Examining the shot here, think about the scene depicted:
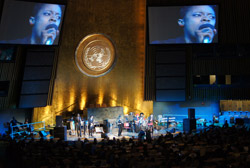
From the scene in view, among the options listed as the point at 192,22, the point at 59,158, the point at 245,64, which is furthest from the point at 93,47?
the point at 59,158

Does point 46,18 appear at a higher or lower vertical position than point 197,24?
lower

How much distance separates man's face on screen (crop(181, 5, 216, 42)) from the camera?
23.2 metres

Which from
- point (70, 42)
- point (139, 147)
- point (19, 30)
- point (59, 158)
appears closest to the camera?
point (59, 158)

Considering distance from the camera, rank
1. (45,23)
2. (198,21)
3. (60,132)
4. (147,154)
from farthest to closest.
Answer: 1. (198,21)
2. (45,23)
3. (60,132)
4. (147,154)

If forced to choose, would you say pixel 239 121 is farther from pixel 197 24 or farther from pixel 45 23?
pixel 45 23

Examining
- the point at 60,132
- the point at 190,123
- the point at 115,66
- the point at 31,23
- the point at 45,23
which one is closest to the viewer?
the point at 60,132

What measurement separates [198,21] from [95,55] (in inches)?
325

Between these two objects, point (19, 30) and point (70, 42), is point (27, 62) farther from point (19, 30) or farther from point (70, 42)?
point (70, 42)

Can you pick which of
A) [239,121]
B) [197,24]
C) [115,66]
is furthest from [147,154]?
[197,24]

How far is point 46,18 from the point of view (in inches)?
830

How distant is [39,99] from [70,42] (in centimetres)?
478

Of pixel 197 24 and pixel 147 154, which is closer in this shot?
pixel 147 154

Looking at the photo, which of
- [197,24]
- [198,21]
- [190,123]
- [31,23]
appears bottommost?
[190,123]

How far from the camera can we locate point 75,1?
2280cm
